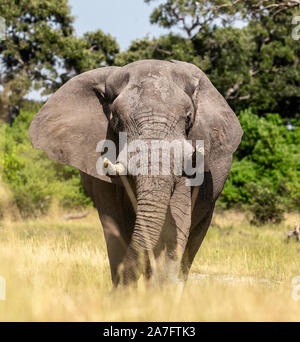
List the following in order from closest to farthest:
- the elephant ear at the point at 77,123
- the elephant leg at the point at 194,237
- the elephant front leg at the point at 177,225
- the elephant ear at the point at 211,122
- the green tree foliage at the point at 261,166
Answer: the elephant front leg at the point at 177,225 < the elephant ear at the point at 211,122 < the elephant ear at the point at 77,123 < the elephant leg at the point at 194,237 < the green tree foliage at the point at 261,166

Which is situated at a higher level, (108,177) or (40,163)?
(40,163)

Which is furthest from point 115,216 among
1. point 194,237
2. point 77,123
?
point 194,237

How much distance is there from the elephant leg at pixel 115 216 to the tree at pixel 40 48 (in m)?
20.3

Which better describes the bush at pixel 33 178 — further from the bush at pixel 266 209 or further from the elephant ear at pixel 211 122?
the elephant ear at pixel 211 122

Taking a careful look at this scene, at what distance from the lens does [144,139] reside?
16.1 feet

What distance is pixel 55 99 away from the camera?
6312mm

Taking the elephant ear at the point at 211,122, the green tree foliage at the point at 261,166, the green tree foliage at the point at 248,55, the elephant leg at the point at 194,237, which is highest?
the green tree foliage at the point at 248,55

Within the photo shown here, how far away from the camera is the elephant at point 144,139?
4.84m

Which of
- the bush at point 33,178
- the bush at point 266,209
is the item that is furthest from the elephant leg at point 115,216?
the bush at point 266,209

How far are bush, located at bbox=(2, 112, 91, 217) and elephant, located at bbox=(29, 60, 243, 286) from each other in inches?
444

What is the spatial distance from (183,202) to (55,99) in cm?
198

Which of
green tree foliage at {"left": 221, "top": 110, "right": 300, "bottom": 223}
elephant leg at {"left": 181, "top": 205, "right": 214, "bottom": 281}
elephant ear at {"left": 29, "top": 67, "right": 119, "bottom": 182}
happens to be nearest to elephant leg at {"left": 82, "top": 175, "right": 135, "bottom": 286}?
elephant ear at {"left": 29, "top": 67, "right": 119, "bottom": 182}

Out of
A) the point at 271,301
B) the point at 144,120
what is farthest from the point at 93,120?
the point at 271,301
